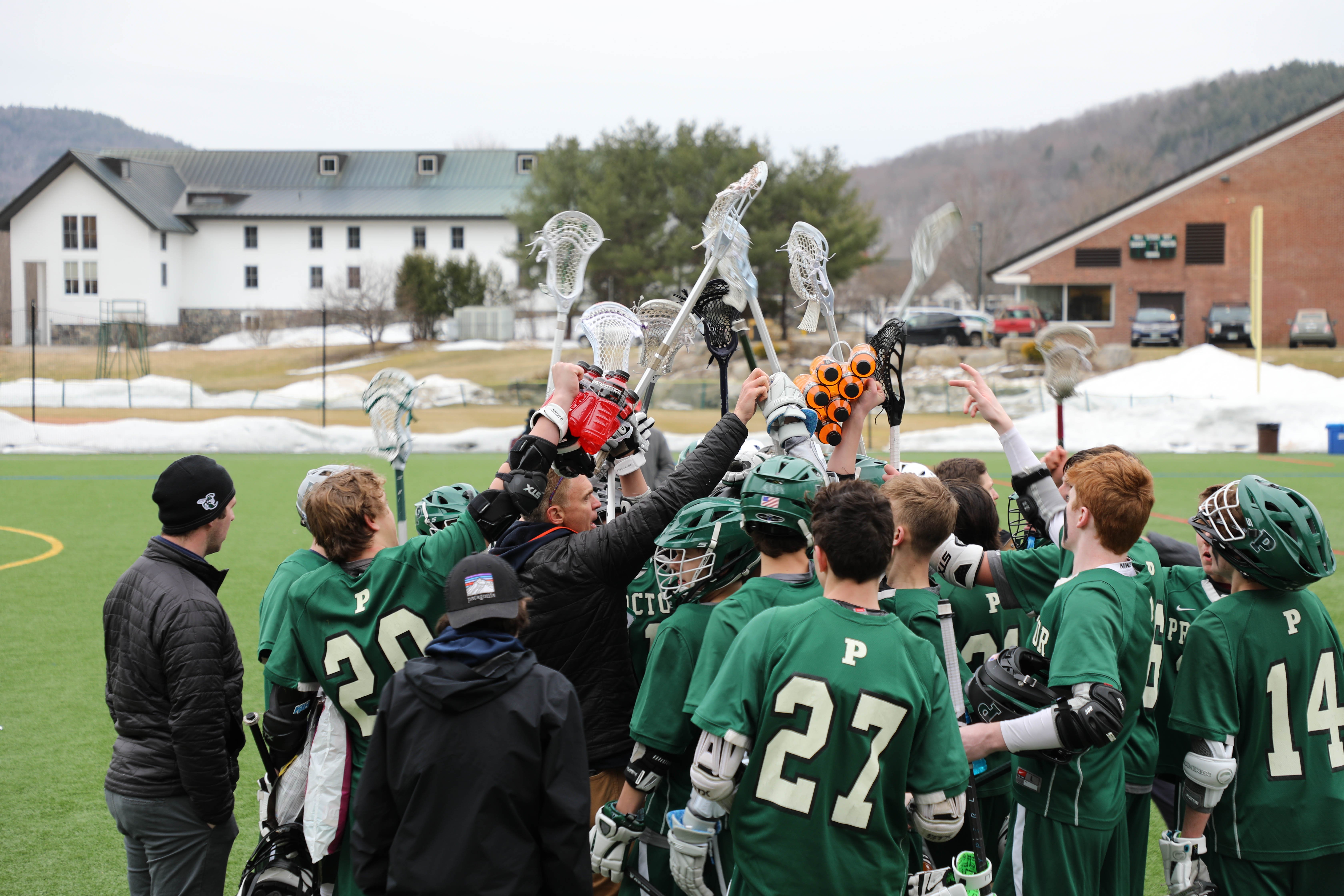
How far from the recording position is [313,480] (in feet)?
13.5

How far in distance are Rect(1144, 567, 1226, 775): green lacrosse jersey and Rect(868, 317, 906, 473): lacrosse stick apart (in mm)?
1260

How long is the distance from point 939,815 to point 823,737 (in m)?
0.42

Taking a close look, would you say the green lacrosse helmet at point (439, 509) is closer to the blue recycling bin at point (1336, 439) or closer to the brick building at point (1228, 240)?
the blue recycling bin at point (1336, 439)

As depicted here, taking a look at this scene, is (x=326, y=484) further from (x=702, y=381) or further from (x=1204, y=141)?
(x=1204, y=141)

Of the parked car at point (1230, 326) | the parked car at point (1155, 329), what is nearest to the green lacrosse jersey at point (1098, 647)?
the parked car at point (1155, 329)

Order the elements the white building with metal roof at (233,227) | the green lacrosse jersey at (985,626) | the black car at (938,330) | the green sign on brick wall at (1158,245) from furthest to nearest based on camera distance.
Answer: the white building with metal roof at (233,227) → the green sign on brick wall at (1158,245) → the black car at (938,330) → the green lacrosse jersey at (985,626)

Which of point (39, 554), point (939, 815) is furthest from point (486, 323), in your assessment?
point (939, 815)

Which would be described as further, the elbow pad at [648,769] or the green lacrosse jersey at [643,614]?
the green lacrosse jersey at [643,614]

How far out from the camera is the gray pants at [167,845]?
3904mm

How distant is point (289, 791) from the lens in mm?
3932

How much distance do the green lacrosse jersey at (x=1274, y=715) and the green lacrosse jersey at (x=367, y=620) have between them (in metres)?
2.62

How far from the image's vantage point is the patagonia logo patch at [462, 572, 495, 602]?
2.86 metres

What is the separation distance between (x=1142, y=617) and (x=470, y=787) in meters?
2.31

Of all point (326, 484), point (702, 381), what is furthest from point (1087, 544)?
point (702, 381)
